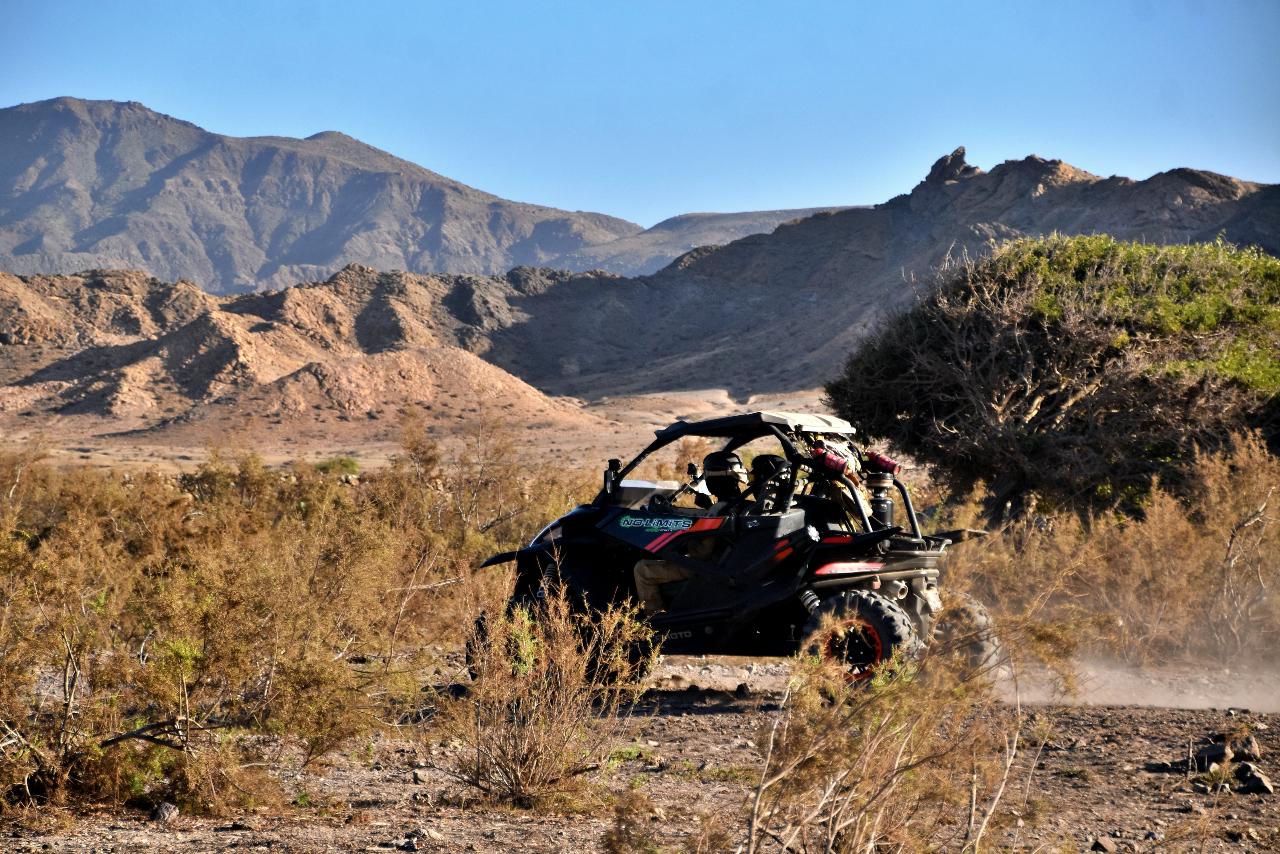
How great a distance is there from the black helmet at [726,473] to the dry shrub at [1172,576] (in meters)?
2.11

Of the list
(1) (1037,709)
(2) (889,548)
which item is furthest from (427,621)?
(1) (1037,709)

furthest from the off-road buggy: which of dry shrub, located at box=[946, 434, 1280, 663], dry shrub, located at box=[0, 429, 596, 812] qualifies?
dry shrub, located at box=[946, 434, 1280, 663]

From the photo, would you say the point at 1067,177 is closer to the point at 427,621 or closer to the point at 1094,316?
the point at 1094,316

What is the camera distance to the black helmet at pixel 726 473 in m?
9.09

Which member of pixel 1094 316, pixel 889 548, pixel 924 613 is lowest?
pixel 924 613

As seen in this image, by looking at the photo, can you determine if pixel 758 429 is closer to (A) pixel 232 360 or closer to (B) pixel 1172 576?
(B) pixel 1172 576

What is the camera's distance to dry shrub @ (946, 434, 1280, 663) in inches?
397

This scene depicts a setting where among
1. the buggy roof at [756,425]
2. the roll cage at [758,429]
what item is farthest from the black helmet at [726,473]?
the buggy roof at [756,425]

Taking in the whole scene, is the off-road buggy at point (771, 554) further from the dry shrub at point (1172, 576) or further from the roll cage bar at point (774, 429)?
the dry shrub at point (1172, 576)

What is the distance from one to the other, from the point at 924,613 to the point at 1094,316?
30.3ft

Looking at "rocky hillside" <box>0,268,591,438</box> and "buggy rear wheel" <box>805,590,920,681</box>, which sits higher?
"rocky hillside" <box>0,268,591,438</box>

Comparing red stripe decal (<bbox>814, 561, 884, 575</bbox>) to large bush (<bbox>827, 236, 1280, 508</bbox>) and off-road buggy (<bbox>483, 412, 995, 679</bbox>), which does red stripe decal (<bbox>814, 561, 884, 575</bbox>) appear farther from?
large bush (<bbox>827, 236, 1280, 508</bbox>)

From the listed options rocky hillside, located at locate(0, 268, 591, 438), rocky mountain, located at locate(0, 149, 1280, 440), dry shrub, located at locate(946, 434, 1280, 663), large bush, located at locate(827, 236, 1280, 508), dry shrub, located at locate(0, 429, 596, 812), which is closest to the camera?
dry shrub, located at locate(0, 429, 596, 812)

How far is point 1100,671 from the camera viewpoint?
9.56 meters
